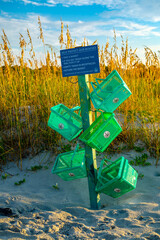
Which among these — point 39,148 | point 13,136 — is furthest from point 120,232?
point 13,136

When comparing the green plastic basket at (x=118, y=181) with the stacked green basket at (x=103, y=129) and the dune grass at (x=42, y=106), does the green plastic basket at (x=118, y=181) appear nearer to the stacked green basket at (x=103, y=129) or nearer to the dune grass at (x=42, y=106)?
the stacked green basket at (x=103, y=129)

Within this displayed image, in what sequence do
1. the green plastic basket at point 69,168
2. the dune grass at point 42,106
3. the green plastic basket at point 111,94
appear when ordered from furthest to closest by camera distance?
1. the dune grass at point 42,106
2. the green plastic basket at point 69,168
3. the green plastic basket at point 111,94

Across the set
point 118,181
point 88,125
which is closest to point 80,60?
point 88,125

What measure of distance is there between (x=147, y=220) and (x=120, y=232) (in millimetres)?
356

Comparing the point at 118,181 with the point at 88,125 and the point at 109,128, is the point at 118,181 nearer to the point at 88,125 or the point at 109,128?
the point at 109,128

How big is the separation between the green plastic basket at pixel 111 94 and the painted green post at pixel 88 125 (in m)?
0.09

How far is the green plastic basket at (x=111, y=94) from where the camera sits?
81.7 inches

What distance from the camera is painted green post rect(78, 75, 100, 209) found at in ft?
7.41

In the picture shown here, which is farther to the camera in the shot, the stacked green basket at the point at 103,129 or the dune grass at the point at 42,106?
the dune grass at the point at 42,106

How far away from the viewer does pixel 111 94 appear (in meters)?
2.08

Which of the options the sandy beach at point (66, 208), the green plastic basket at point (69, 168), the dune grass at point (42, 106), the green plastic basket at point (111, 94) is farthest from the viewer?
the dune grass at point (42, 106)

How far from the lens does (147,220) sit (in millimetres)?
2082

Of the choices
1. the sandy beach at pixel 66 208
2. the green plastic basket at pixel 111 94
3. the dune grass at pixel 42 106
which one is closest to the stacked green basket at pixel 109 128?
the green plastic basket at pixel 111 94

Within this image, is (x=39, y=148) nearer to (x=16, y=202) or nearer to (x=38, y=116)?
(x=38, y=116)
